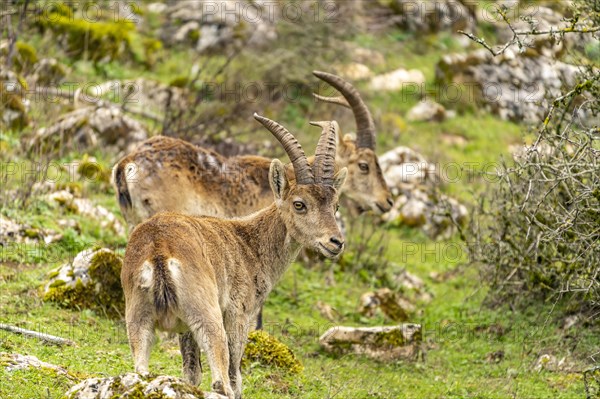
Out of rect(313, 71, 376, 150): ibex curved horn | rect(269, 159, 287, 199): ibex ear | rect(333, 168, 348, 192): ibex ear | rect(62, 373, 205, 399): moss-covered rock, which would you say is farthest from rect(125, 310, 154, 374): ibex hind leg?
rect(313, 71, 376, 150): ibex curved horn

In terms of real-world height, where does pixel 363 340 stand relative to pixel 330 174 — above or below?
below

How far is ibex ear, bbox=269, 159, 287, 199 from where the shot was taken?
8.86 meters

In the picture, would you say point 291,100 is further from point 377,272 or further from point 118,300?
point 118,300

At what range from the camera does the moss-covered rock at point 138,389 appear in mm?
5852

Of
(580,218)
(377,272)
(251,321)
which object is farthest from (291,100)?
(251,321)

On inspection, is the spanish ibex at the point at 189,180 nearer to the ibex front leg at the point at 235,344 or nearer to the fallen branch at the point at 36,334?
the fallen branch at the point at 36,334

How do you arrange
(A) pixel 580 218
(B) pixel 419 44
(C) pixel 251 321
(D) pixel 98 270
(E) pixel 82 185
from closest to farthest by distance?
(C) pixel 251 321 < (A) pixel 580 218 < (D) pixel 98 270 < (E) pixel 82 185 < (B) pixel 419 44

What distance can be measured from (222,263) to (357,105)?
18.4ft

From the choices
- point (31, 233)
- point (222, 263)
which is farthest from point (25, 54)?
point (222, 263)

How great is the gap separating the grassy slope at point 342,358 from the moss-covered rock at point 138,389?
3.69 ft

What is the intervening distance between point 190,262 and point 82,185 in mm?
8139

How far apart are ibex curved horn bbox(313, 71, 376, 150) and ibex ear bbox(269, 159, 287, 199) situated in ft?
12.7

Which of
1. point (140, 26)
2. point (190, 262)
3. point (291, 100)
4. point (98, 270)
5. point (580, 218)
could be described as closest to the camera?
point (190, 262)

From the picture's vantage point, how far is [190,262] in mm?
6875
